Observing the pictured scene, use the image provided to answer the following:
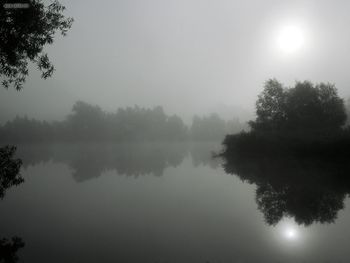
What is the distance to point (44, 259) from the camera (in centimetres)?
1091

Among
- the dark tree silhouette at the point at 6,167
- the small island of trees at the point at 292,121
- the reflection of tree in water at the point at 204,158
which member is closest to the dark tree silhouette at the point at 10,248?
the dark tree silhouette at the point at 6,167

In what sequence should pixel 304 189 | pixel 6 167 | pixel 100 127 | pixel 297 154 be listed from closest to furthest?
pixel 6 167 → pixel 304 189 → pixel 297 154 → pixel 100 127

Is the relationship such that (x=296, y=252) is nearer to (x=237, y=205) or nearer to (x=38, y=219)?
(x=237, y=205)

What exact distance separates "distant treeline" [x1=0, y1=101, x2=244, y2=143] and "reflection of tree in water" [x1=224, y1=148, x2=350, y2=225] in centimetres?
11859

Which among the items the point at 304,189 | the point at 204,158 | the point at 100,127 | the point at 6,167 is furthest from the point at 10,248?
the point at 100,127

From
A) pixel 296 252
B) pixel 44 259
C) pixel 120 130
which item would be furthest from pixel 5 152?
pixel 120 130

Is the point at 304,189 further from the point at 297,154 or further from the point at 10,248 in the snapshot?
the point at 297,154

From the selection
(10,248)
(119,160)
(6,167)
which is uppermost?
(119,160)

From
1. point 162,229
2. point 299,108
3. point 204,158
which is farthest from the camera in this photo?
point 204,158

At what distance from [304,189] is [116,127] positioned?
13419 centimetres

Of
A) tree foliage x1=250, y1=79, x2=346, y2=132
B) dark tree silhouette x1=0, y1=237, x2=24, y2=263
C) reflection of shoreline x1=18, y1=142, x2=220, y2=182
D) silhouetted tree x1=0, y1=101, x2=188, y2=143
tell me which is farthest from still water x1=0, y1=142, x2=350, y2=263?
silhouetted tree x1=0, y1=101, x2=188, y2=143

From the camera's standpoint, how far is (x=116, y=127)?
150 m

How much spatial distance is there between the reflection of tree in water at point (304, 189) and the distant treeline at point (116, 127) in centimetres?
11859

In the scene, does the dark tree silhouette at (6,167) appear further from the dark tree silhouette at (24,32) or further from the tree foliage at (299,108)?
the tree foliage at (299,108)
